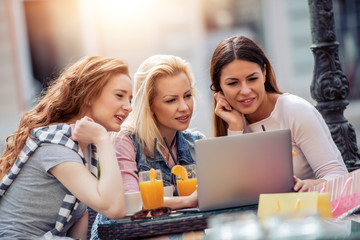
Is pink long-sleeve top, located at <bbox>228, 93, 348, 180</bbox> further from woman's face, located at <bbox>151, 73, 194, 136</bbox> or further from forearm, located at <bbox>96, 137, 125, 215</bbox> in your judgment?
forearm, located at <bbox>96, 137, 125, 215</bbox>

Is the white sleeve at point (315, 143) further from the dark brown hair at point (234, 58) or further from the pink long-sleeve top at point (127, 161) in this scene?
the pink long-sleeve top at point (127, 161)

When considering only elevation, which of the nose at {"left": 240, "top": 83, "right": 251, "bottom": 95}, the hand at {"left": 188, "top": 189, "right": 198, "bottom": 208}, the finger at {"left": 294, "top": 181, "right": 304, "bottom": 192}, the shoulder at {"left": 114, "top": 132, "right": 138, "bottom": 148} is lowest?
the hand at {"left": 188, "top": 189, "right": 198, "bottom": 208}

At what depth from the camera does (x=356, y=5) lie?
887cm

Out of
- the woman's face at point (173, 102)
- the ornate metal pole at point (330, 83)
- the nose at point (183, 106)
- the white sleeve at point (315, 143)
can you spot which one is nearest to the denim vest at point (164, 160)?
the woman's face at point (173, 102)

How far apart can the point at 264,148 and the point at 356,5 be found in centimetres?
757

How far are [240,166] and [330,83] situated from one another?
1.17m

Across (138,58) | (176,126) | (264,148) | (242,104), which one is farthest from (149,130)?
(138,58)

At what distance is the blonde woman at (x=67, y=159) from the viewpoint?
207cm

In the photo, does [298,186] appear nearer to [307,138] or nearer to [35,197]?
[307,138]

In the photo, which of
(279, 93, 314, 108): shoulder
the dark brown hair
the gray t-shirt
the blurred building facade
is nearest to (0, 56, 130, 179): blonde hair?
the gray t-shirt

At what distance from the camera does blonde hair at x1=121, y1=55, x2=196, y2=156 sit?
9.00 feet

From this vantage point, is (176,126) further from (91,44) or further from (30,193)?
(91,44)

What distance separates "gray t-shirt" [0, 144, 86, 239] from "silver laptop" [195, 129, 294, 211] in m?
0.49

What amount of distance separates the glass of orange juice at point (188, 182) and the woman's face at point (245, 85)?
550 millimetres
